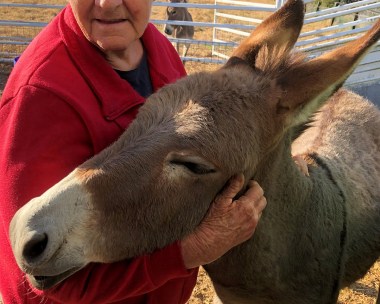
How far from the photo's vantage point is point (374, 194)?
3.37m

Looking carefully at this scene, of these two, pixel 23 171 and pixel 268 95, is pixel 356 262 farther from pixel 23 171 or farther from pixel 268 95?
pixel 23 171

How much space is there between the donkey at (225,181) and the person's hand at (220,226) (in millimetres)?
47

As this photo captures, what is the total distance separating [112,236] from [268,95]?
1.00m

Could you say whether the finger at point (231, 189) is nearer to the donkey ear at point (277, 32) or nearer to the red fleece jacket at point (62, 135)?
the red fleece jacket at point (62, 135)

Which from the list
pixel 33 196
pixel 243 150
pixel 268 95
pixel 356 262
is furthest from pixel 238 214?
pixel 356 262

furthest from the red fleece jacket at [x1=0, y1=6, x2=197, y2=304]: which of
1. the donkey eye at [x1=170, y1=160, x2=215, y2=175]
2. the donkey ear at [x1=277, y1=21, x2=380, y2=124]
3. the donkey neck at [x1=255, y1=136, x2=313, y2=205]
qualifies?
the donkey ear at [x1=277, y1=21, x2=380, y2=124]

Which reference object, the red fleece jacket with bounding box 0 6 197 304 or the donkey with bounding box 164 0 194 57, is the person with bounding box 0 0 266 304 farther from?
the donkey with bounding box 164 0 194 57

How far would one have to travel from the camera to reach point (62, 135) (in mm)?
2010

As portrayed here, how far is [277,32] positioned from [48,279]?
1826 millimetres

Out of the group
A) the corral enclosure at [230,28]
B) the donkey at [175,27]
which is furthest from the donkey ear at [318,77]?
the donkey at [175,27]

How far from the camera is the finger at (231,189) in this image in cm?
209

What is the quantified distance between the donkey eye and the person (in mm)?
157

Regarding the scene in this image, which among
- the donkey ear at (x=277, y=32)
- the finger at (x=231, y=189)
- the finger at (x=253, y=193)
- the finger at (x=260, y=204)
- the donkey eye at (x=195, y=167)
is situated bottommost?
the finger at (x=260, y=204)

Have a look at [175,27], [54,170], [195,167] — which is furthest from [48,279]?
[175,27]
